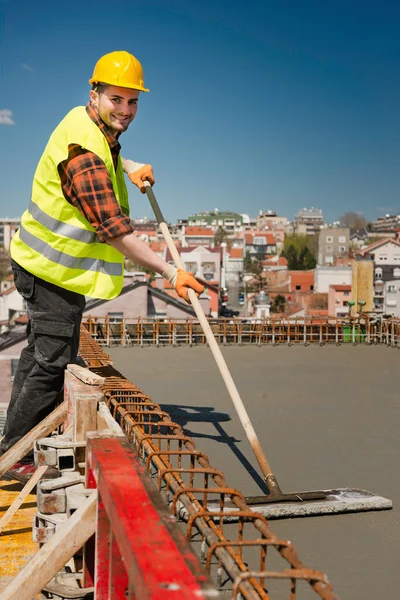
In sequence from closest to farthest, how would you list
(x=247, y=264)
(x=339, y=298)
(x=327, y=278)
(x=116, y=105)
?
(x=116, y=105)
(x=339, y=298)
(x=327, y=278)
(x=247, y=264)

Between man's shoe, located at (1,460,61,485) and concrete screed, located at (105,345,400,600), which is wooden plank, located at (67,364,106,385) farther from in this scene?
concrete screed, located at (105,345,400,600)

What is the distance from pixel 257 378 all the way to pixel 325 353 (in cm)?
372

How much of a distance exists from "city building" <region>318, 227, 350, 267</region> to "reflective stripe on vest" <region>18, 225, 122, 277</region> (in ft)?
331

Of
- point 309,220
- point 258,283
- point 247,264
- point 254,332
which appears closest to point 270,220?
point 309,220

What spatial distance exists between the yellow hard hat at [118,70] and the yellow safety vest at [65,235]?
0.82 feet

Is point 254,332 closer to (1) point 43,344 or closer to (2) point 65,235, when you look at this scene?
(1) point 43,344

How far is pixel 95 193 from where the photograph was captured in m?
3.81

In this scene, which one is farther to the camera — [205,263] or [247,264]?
[247,264]

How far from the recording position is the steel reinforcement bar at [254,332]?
546 inches

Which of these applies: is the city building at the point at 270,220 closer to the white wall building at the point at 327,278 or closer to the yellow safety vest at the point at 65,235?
the white wall building at the point at 327,278

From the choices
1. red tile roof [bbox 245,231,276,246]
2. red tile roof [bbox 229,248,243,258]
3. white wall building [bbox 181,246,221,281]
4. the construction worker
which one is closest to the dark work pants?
the construction worker

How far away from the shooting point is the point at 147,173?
Answer: 4727 mm

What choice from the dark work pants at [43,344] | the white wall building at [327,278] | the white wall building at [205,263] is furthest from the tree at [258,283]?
the dark work pants at [43,344]

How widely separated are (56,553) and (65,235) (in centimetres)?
211
